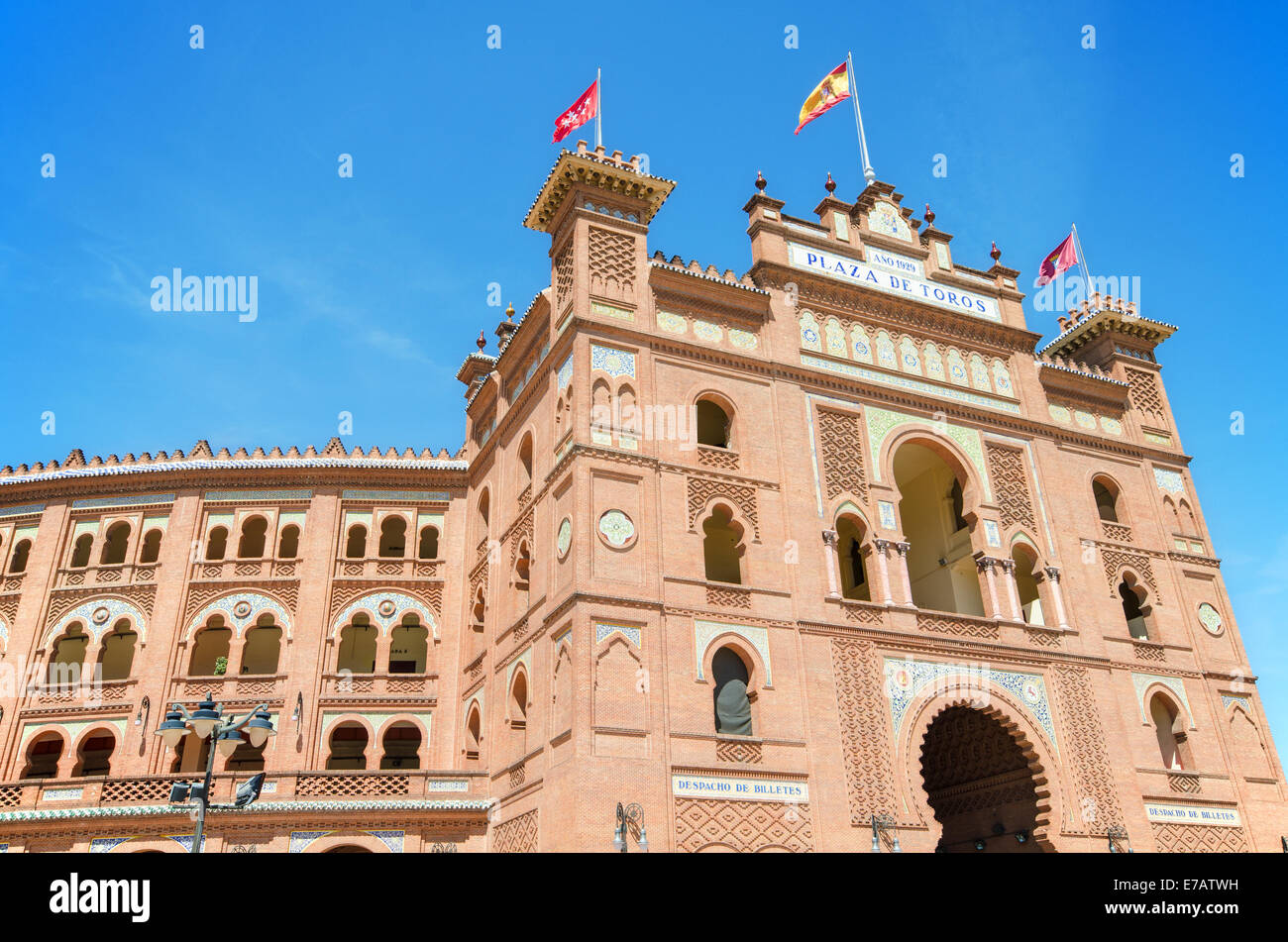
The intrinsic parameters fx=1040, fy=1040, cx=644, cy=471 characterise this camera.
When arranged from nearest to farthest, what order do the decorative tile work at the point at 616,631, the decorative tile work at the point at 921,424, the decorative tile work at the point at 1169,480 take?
1. the decorative tile work at the point at 616,631
2. the decorative tile work at the point at 921,424
3. the decorative tile work at the point at 1169,480

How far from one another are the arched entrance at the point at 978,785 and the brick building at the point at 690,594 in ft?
0.31

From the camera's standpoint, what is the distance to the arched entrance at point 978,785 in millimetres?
21203

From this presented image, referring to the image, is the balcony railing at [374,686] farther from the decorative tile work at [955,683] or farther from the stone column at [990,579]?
the stone column at [990,579]

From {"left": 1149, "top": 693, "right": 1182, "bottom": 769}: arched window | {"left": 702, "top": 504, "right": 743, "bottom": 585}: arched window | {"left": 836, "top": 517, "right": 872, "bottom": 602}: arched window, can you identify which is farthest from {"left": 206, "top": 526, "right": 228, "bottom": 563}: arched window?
{"left": 1149, "top": 693, "right": 1182, "bottom": 769}: arched window

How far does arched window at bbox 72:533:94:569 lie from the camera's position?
2575 cm

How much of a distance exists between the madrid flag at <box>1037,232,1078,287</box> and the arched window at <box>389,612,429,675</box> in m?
18.1

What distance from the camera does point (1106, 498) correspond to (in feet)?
87.9

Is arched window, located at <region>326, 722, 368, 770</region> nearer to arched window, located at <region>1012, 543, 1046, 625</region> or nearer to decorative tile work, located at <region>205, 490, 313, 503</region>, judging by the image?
decorative tile work, located at <region>205, 490, 313, 503</region>

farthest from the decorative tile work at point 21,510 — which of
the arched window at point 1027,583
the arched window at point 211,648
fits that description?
the arched window at point 1027,583

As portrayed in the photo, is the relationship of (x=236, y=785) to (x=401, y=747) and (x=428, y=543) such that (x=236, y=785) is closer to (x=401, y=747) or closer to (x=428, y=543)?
(x=401, y=747)

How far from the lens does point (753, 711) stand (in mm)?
18719

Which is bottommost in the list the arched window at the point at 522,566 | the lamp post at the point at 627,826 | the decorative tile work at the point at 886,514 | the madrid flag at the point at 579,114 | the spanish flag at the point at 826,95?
the lamp post at the point at 627,826
